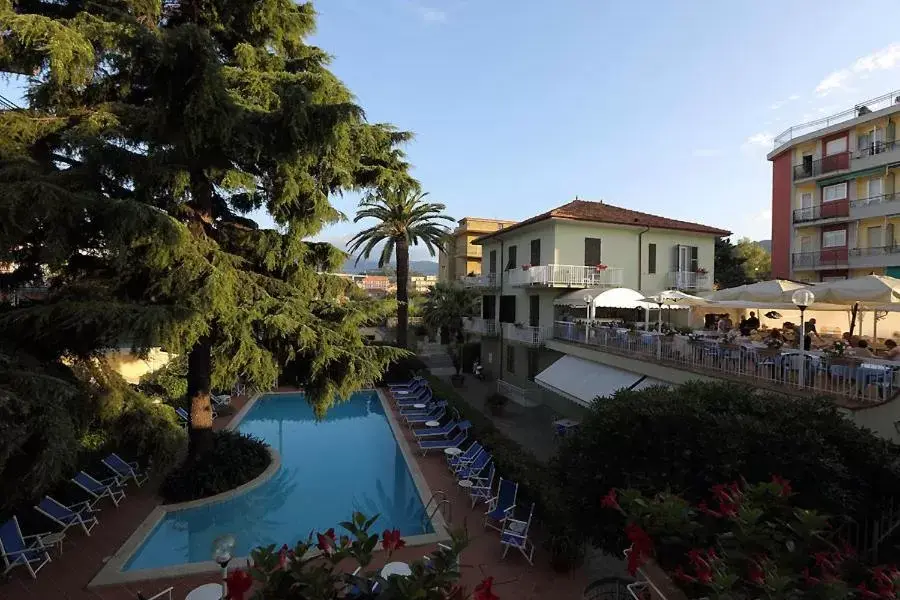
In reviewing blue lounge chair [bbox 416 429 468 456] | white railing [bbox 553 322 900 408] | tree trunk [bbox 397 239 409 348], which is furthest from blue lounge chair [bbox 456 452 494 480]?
tree trunk [bbox 397 239 409 348]

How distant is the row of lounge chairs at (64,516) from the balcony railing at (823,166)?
39.5 metres

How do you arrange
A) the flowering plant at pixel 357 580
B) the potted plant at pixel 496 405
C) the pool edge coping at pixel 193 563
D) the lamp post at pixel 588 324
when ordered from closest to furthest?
the flowering plant at pixel 357 580
the pool edge coping at pixel 193 563
the lamp post at pixel 588 324
the potted plant at pixel 496 405

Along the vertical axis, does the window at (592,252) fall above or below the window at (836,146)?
below

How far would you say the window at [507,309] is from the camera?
1029 inches

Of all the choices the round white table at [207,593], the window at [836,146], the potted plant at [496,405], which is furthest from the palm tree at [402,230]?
the window at [836,146]

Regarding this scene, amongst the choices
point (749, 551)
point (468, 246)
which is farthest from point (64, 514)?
point (468, 246)

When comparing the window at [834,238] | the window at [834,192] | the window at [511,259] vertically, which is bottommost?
the window at [511,259]

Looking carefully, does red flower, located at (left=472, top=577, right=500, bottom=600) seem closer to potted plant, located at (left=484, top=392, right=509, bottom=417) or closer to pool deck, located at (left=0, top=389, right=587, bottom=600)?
pool deck, located at (left=0, top=389, right=587, bottom=600)

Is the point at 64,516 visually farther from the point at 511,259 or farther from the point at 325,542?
the point at 511,259

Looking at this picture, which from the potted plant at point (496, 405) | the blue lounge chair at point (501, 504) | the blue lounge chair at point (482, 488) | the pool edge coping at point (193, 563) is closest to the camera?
the pool edge coping at point (193, 563)

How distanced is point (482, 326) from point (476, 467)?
602 inches

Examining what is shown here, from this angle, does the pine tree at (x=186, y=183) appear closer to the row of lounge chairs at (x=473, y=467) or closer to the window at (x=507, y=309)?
the row of lounge chairs at (x=473, y=467)

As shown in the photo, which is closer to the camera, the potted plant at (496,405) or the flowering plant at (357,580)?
the flowering plant at (357,580)

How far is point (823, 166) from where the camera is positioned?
96.6 ft
